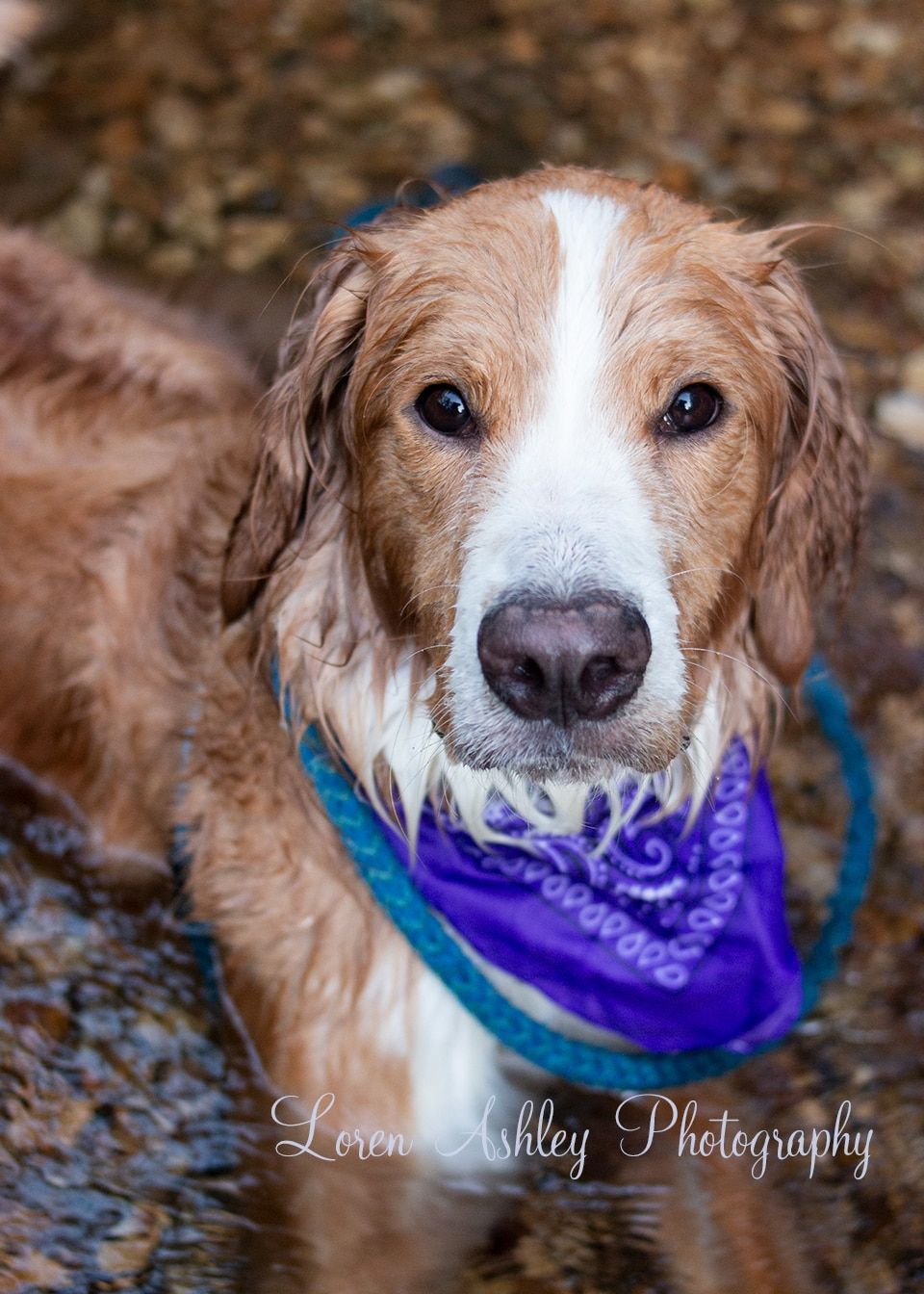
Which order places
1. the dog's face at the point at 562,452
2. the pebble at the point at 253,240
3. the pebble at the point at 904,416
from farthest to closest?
the pebble at the point at 253,240 → the pebble at the point at 904,416 → the dog's face at the point at 562,452

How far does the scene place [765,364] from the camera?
113 inches

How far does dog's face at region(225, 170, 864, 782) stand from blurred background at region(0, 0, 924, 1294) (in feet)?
1.66

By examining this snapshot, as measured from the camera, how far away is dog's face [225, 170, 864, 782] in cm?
242

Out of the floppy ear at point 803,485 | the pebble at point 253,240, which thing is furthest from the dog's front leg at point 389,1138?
the pebble at point 253,240

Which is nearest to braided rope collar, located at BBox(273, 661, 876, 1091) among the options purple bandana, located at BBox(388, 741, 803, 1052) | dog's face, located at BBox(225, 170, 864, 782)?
purple bandana, located at BBox(388, 741, 803, 1052)

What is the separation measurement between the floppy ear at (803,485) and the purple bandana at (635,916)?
388mm

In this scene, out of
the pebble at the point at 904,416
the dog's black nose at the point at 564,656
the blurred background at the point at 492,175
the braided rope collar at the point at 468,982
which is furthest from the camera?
the pebble at the point at 904,416

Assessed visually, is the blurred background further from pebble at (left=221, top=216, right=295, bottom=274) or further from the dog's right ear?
the dog's right ear

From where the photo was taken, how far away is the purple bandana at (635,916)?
3232 millimetres

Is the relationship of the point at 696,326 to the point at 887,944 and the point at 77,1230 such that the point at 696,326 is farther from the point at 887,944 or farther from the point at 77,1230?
the point at 77,1230

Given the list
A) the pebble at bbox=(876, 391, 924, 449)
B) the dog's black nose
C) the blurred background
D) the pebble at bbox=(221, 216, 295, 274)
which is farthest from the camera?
the pebble at bbox=(221, 216, 295, 274)

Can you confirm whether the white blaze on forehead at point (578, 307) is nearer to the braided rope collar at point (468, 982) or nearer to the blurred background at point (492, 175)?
the blurred background at point (492, 175)

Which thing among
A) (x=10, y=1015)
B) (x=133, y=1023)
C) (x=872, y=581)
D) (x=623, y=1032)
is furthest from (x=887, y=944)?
(x=10, y=1015)

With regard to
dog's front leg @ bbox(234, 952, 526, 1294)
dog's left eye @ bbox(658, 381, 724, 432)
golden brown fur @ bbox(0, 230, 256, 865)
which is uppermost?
dog's left eye @ bbox(658, 381, 724, 432)
